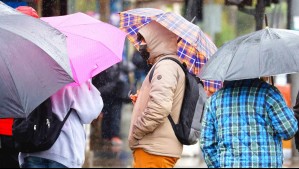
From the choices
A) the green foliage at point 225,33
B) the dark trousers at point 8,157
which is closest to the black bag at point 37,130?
the dark trousers at point 8,157

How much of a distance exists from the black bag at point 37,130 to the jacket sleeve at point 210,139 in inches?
41.5

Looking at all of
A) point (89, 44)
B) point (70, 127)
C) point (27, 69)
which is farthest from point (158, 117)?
point (27, 69)

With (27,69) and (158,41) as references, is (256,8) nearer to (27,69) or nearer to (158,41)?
(158,41)

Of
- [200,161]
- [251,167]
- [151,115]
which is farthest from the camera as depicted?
[200,161]

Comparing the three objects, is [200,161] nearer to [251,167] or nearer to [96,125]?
[96,125]

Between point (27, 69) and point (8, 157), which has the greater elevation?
point (27, 69)

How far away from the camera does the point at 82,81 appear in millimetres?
6137

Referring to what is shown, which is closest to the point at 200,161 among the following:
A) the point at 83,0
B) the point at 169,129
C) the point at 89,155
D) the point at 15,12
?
the point at 89,155

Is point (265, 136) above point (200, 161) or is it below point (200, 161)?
above

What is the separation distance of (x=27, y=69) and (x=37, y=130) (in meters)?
0.71

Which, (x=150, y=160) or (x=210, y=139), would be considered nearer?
(x=210, y=139)

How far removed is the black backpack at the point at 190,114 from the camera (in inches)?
254

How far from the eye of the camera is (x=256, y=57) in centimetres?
590

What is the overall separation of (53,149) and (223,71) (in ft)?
4.44
